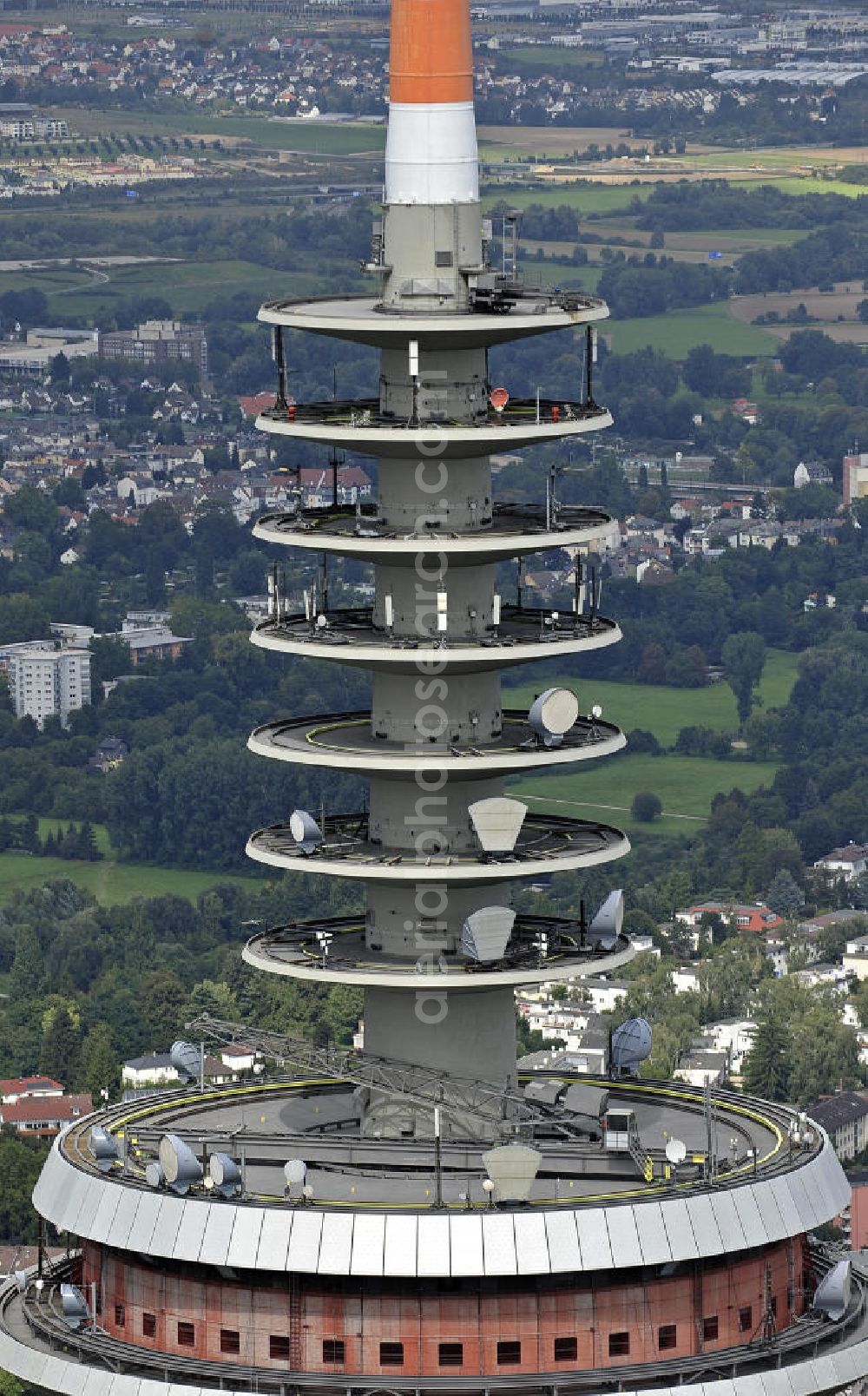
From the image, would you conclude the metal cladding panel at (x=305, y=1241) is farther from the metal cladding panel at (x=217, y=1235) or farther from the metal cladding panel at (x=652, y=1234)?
the metal cladding panel at (x=652, y=1234)

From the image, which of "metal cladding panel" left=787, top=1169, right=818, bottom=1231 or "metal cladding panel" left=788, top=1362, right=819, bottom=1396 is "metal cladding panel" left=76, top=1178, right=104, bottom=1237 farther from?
"metal cladding panel" left=788, top=1362, right=819, bottom=1396

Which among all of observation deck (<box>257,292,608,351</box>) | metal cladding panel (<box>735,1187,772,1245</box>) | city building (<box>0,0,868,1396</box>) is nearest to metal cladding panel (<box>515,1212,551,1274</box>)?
city building (<box>0,0,868,1396</box>)

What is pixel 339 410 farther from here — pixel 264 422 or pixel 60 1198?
pixel 60 1198

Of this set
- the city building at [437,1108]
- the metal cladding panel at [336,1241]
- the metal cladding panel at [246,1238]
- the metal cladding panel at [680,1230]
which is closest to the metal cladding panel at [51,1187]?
the city building at [437,1108]

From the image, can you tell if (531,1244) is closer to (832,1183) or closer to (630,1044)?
(832,1183)

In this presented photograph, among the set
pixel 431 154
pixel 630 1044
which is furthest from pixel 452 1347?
pixel 431 154

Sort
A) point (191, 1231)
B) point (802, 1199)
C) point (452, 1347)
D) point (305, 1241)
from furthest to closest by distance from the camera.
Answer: point (802, 1199) → point (191, 1231) → point (452, 1347) → point (305, 1241)
